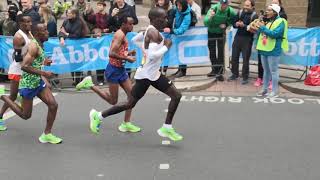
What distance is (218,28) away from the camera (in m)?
10.4

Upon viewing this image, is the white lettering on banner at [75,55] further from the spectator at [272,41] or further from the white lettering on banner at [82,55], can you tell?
the spectator at [272,41]

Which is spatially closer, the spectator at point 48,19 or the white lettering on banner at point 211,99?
the white lettering on banner at point 211,99

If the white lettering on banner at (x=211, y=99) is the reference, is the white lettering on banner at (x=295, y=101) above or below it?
above

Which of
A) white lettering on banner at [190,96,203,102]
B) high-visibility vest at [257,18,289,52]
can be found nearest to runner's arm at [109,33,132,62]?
white lettering on banner at [190,96,203,102]

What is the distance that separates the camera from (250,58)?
1085 cm

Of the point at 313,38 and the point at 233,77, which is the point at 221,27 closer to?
the point at 233,77

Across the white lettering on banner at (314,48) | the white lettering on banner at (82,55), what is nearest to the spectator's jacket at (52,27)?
the white lettering on banner at (82,55)

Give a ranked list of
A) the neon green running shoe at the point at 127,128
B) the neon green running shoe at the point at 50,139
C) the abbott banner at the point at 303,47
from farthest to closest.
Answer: the abbott banner at the point at 303,47, the neon green running shoe at the point at 127,128, the neon green running shoe at the point at 50,139

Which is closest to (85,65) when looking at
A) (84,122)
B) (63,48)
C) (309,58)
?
(63,48)

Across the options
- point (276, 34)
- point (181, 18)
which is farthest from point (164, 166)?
point (181, 18)

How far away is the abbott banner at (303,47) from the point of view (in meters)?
10.1

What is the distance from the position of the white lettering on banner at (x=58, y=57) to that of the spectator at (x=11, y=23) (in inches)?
39.9

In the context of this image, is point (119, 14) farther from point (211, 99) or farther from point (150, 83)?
point (150, 83)

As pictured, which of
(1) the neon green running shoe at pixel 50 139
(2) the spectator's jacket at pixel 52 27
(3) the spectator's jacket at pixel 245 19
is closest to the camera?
(1) the neon green running shoe at pixel 50 139
